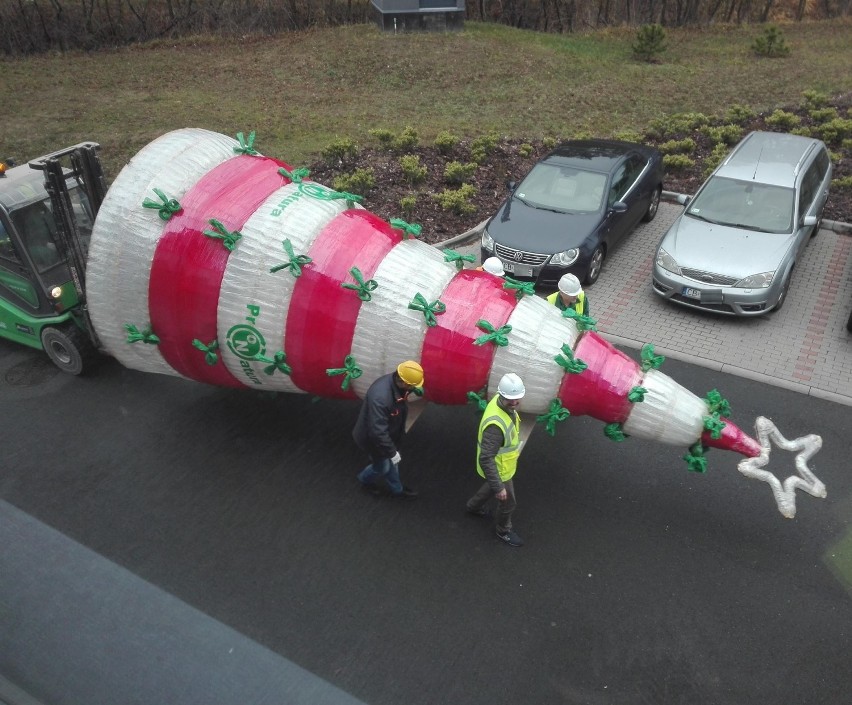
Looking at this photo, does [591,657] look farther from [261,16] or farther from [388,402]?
[261,16]

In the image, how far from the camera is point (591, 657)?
552 cm

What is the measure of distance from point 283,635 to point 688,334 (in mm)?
6699

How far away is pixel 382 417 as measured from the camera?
230 inches

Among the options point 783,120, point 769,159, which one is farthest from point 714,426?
point 783,120

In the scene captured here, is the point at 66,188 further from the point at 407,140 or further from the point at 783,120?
the point at 783,120

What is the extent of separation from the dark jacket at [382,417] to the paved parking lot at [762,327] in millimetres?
4549

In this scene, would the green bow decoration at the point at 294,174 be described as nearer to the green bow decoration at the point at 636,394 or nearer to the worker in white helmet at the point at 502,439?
the worker in white helmet at the point at 502,439

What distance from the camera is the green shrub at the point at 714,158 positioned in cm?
1445

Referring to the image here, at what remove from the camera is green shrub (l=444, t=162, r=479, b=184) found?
13.5 meters

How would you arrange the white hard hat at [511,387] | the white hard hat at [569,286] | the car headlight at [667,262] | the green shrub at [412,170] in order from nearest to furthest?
1. the white hard hat at [511,387]
2. the white hard hat at [569,286]
3. the car headlight at [667,262]
4. the green shrub at [412,170]

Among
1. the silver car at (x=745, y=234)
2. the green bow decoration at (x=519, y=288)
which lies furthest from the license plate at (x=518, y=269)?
the green bow decoration at (x=519, y=288)

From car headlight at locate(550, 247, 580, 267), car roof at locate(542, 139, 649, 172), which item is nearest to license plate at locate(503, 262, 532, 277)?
car headlight at locate(550, 247, 580, 267)

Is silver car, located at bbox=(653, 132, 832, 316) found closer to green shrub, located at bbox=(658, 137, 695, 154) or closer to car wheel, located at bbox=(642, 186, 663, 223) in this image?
car wheel, located at bbox=(642, 186, 663, 223)

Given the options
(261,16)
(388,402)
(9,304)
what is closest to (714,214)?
(388,402)
